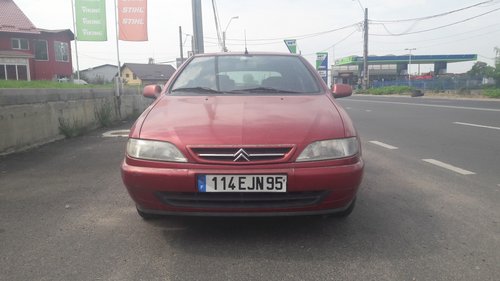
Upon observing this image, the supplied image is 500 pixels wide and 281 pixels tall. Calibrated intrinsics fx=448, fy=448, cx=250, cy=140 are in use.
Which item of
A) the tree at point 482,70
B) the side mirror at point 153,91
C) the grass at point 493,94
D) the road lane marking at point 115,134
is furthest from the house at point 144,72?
the side mirror at point 153,91

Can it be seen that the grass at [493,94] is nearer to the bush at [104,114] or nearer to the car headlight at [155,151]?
the bush at [104,114]

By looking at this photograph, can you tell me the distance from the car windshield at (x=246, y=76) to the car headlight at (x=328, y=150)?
3.68ft

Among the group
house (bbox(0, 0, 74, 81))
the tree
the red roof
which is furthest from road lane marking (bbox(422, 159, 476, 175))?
the tree

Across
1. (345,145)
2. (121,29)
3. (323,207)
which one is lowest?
(323,207)

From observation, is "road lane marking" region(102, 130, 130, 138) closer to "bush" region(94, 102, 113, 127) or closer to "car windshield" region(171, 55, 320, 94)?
"bush" region(94, 102, 113, 127)

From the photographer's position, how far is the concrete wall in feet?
23.2

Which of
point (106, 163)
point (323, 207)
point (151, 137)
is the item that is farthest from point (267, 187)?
point (106, 163)

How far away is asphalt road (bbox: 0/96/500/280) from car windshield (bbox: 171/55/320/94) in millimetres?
1233

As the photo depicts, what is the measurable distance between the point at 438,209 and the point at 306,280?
1950mm

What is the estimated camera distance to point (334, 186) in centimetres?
304

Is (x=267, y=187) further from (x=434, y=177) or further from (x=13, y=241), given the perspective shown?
(x=434, y=177)

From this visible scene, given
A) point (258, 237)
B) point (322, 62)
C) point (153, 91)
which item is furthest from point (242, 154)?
point (322, 62)

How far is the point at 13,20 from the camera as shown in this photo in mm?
34250

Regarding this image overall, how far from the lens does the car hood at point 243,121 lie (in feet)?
10.1
